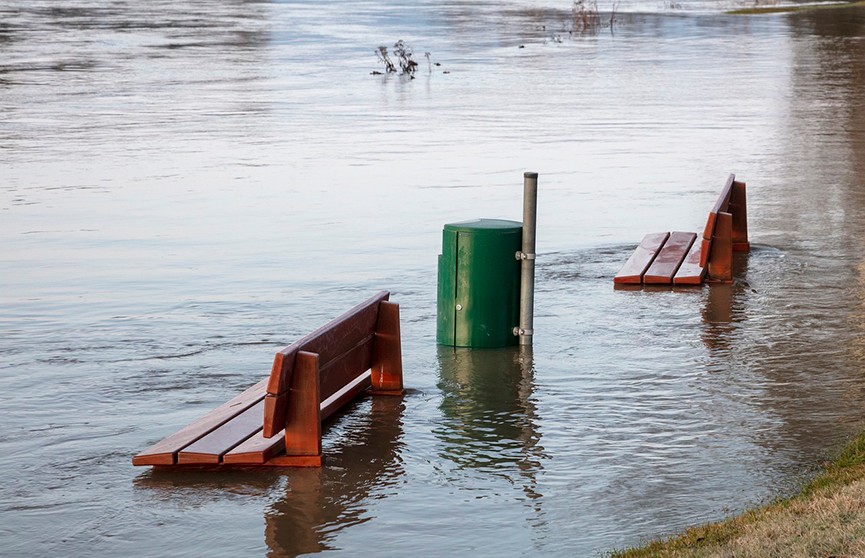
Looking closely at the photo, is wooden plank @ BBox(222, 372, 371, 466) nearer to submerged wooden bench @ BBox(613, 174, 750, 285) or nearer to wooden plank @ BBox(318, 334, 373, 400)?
wooden plank @ BBox(318, 334, 373, 400)

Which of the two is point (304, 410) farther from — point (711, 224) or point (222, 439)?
point (711, 224)

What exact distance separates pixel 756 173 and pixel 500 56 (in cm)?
2370

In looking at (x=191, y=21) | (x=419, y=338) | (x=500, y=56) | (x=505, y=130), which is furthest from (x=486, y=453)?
(x=191, y=21)

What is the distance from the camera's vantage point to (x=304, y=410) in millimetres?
6836

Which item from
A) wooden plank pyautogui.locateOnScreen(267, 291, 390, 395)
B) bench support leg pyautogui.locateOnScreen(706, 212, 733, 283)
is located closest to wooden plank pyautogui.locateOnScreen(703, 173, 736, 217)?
bench support leg pyautogui.locateOnScreen(706, 212, 733, 283)

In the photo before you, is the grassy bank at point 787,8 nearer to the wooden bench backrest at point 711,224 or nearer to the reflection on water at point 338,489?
the wooden bench backrest at point 711,224

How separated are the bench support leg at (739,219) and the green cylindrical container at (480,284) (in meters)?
3.75

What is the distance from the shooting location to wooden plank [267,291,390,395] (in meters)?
6.67

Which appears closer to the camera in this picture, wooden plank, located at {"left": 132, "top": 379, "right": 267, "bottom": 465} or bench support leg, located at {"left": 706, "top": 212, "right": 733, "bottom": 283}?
wooden plank, located at {"left": 132, "top": 379, "right": 267, "bottom": 465}

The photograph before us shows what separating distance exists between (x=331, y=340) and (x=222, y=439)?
0.76 metres

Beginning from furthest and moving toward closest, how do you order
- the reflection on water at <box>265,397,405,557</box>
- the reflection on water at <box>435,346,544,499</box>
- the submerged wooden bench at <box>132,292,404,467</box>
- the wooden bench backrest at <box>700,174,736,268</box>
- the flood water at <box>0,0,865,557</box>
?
the wooden bench backrest at <box>700,174,736,268</box> < the reflection on water at <box>435,346,544,499</box> < the submerged wooden bench at <box>132,292,404,467</box> < the flood water at <box>0,0,865,557</box> < the reflection on water at <box>265,397,405,557</box>

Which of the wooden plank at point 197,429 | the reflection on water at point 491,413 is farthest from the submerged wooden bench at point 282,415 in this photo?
the reflection on water at point 491,413

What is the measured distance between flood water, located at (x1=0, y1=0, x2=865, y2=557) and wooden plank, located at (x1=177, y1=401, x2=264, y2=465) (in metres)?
0.11

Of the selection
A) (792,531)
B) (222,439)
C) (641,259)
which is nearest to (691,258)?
(641,259)
